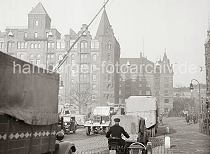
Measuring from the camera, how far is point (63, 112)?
33.9 meters

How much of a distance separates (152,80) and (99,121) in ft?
367

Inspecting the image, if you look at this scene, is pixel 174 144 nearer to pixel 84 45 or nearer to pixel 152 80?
pixel 84 45

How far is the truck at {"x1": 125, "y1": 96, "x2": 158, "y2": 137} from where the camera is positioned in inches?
1090

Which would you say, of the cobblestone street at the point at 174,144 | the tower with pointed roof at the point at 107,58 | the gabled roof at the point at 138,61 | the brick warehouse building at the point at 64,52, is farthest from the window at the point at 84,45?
the cobblestone street at the point at 174,144

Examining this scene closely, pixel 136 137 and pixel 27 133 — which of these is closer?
pixel 27 133

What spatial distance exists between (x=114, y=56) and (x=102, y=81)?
399 inches

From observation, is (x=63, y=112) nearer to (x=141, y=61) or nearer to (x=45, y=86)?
(x=45, y=86)

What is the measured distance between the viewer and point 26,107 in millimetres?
6426

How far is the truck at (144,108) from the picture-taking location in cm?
2769

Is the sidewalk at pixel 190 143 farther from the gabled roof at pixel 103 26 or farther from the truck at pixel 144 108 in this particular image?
the gabled roof at pixel 103 26

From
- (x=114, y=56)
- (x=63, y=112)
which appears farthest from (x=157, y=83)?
(x=63, y=112)

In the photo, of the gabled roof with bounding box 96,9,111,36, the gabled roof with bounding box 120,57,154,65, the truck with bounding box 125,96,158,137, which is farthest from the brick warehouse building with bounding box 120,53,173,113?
the truck with bounding box 125,96,158,137

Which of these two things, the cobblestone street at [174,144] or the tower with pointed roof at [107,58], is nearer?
the cobblestone street at [174,144]

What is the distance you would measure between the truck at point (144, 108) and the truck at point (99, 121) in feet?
10.8
